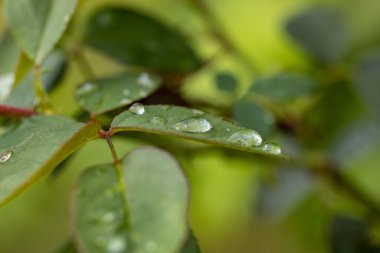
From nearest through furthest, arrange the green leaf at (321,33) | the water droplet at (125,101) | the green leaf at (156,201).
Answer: the green leaf at (156,201)
the water droplet at (125,101)
the green leaf at (321,33)

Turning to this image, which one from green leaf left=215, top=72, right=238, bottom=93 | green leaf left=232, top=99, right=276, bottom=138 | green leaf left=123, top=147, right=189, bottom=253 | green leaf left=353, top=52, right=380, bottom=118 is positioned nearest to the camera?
green leaf left=123, top=147, right=189, bottom=253

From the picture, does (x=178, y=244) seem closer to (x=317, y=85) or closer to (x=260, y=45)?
(x=317, y=85)

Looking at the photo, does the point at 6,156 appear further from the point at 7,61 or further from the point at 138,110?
the point at 7,61

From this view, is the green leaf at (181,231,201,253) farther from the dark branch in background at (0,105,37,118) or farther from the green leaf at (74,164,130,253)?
the dark branch in background at (0,105,37,118)

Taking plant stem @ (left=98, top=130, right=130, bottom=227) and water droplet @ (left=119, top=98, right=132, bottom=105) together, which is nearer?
plant stem @ (left=98, top=130, right=130, bottom=227)

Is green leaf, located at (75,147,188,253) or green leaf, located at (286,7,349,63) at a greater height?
green leaf, located at (75,147,188,253)

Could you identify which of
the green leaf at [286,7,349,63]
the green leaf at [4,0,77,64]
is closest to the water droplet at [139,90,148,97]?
the green leaf at [4,0,77,64]

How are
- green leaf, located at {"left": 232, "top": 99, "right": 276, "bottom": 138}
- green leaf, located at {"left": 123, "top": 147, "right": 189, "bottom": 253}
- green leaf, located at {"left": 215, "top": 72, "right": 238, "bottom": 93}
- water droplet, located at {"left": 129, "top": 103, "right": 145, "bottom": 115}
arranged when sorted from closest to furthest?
green leaf, located at {"left": 123, "top": 147, "right": 189, "bottom": 253}
water droplet, located at {"left": 129, "top": 103, "right": 145, "bottom": 115}
green leaf, located at {"left": 232, "top": 99, "right": 276, "bottom": 138}
green leaf, located at {"left": 215, "top": 72, "right": 238, "bottom": 93}

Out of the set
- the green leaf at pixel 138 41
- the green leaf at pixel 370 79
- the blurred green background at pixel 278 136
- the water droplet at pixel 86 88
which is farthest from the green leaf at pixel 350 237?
the water droplet at pixel 86 88

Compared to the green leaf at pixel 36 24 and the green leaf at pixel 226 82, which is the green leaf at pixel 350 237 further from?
the green leaf at pixel 36 24
